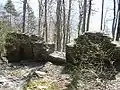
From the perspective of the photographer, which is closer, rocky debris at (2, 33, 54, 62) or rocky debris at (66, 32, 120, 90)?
rocky debris at (66, 32, 120, 90)

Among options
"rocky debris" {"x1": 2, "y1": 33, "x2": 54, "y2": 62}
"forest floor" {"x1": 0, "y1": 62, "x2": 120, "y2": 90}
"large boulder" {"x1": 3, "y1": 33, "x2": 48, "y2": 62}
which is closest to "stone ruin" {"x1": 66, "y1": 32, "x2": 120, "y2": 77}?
"forest floor" {"x1": 0, "y1": 62, "x2": 120, "y2": 90}

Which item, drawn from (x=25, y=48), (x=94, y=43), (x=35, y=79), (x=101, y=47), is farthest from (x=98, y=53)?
(x=25, y=48)

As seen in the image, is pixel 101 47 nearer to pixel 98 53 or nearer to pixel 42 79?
pixel 98 53

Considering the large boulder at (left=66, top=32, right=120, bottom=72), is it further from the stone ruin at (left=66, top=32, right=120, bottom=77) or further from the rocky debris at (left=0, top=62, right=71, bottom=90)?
the rocky debris at (left=0, top=62, right=71, bottom=90)

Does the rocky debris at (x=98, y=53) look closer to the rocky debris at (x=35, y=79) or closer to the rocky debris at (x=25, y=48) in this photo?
the rocky debris at (x=35, y=79)

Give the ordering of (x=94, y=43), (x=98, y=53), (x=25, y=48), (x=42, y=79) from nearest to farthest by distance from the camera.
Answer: (x=98, y=53) → (x=42, y=79) → (x=94, y=43) → (x=25, y=48)

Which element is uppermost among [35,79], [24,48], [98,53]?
[98,53]

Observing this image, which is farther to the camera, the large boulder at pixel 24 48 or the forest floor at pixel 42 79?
the large boulder at pixel 24 48

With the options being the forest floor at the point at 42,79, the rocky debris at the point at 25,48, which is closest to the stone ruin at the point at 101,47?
the forest floor at the point at 42,79

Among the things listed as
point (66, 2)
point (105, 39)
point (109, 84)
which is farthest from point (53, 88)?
point (66, 2)

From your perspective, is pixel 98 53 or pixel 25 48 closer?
pixel 98 53

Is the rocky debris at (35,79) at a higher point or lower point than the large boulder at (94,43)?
lower

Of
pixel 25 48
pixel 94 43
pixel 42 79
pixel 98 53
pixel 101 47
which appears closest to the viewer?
pixel 98 53

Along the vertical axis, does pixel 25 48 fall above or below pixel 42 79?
above
